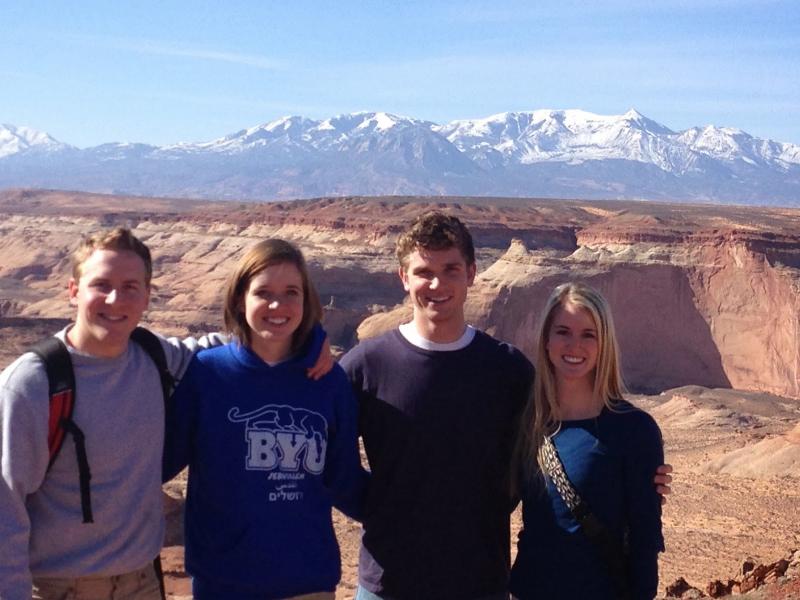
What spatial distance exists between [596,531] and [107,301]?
187 centimetres

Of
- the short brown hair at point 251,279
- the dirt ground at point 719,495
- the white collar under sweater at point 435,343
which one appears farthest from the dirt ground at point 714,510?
the short brown hair at point 251,279

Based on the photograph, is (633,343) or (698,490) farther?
(633,343)

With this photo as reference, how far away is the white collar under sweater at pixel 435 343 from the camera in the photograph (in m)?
3.70

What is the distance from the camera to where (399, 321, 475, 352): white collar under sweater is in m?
3.70

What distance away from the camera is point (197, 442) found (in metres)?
3.39

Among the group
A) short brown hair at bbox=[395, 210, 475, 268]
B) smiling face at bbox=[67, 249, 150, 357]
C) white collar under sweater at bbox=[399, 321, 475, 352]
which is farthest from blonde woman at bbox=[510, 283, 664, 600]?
smiling face at bbox=[67, 249, 150, 357]

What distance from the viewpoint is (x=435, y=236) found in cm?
370

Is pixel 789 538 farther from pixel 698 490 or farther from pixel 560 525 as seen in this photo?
pixel 560 525

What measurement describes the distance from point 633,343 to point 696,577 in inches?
675

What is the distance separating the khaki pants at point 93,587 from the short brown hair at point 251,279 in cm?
91

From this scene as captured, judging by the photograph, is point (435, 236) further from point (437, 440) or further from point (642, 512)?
point (642, 512)

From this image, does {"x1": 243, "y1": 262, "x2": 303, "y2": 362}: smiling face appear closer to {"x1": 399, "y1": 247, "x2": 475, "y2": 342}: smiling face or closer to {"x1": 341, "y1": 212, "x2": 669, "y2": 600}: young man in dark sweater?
{"x1": 341, "y1": 212, "x2": 669, "y2": 600}: young man in dark sweater

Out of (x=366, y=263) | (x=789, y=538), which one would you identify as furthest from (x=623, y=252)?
(x=789, y=538)

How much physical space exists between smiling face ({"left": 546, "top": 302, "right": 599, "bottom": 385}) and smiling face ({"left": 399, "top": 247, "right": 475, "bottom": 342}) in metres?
0.41
